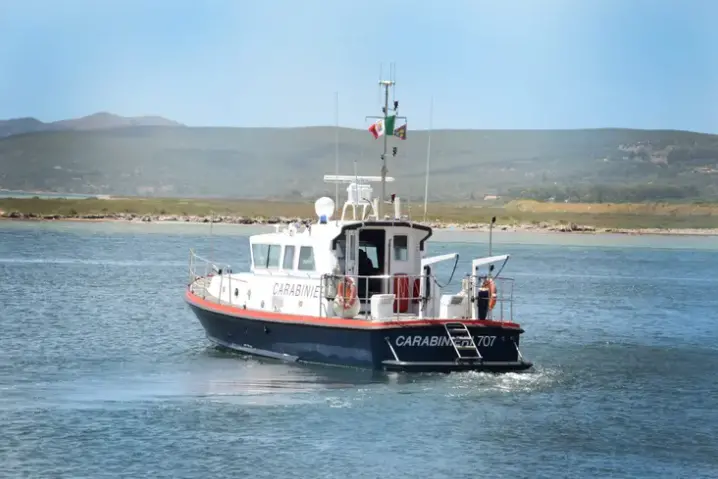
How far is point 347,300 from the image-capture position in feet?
96.1

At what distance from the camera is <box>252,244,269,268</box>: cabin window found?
3200 cm

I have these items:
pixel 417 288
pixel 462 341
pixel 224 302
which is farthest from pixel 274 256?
pixel 462 341

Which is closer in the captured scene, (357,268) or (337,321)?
(337,321)

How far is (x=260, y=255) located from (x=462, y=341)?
5949mm

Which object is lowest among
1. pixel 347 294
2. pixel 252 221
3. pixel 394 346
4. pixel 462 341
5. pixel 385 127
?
pixel 252 221

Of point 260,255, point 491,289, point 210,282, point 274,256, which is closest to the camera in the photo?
point 491,289

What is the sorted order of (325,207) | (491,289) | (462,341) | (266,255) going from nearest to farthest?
(462,341) < (491,289) < (325,207) < (266,255)

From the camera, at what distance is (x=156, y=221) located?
518ft

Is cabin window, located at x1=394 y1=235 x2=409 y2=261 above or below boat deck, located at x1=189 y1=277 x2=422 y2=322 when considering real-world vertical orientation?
above

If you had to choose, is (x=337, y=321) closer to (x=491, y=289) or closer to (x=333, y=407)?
(x=333, y=407)

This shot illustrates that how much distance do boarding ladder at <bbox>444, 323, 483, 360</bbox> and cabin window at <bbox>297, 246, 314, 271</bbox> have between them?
381cm

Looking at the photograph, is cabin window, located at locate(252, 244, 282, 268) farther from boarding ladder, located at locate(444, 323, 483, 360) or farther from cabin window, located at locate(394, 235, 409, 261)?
boarding ladder, located at locate(444, 323, 483, 360)

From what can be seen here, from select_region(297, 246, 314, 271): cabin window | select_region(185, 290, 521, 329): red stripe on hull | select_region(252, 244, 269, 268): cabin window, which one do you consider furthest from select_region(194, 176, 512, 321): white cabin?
select_region(252, 244, 269, 268): cabin window

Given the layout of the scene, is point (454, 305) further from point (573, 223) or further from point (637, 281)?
point (573, 223)
